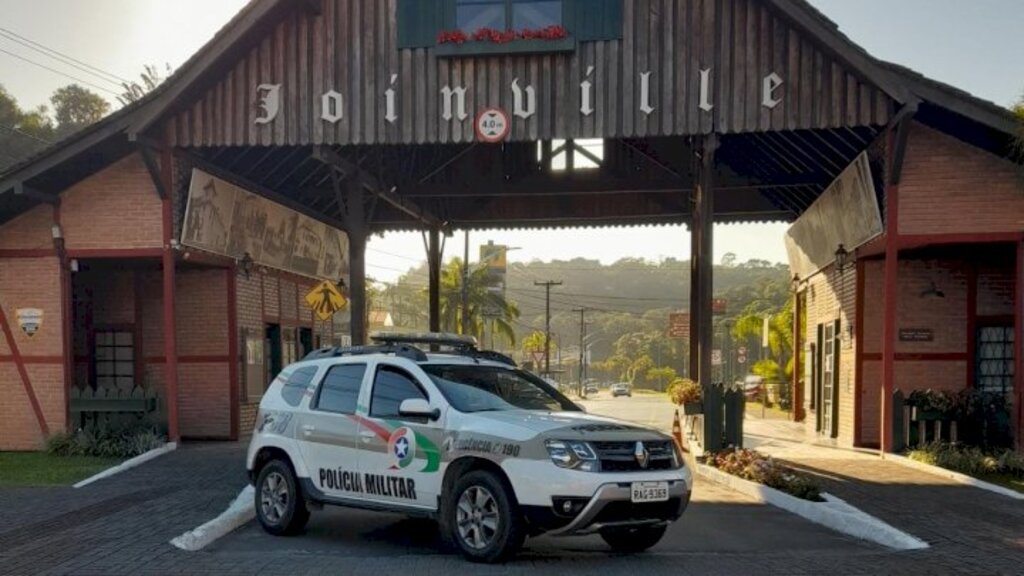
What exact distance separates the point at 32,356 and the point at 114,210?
123 inches

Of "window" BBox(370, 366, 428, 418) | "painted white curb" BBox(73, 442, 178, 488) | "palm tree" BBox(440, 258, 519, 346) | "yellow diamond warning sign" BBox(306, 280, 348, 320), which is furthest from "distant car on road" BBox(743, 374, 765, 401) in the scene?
"window" BBox(370, 366, 428, 418)

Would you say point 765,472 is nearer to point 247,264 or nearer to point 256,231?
point 247,264

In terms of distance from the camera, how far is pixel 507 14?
51.7ft

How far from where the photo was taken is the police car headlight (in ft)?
24.9

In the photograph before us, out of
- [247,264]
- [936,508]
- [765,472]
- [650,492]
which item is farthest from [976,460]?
[247,264]

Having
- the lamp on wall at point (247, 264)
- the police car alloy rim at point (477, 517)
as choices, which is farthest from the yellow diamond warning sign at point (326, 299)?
the police car alloy rim at point (477, 517)

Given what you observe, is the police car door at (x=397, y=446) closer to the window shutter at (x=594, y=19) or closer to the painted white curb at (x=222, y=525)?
the painted white curb at (x=222, y=525)

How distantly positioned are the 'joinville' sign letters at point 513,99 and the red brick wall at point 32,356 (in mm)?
5137

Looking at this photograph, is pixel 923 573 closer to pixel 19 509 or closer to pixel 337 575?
pixel 337 575

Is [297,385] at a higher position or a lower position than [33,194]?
lower

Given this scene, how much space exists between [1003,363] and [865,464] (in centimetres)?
462

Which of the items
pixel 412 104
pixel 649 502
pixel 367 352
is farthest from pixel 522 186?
pixel 649 502

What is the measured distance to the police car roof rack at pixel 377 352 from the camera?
9.12m

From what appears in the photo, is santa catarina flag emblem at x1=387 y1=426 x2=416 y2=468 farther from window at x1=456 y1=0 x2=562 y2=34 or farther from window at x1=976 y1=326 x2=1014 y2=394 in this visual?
window at x1=976 y1=326 x2=1014 y2=394
